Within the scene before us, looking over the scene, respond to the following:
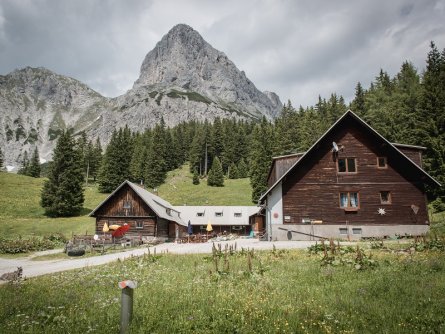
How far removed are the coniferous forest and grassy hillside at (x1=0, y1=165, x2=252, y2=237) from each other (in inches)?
166

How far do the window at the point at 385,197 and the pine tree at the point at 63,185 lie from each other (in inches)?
2133

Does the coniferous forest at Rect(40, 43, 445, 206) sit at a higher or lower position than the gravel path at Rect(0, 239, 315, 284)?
higher

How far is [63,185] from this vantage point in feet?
203

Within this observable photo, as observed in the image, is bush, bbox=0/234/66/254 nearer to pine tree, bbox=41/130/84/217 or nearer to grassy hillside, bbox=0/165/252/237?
grassy hillside, bbox=0/165/252/237

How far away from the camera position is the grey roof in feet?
199

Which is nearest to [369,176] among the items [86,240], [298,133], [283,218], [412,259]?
[283,218]

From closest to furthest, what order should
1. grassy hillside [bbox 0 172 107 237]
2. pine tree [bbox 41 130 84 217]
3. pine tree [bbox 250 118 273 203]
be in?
1. grassy hillside [bbox 0 172 107 237]
2. pine tree [bbox 41 130 84 217]
3. pine tree [bbox 250 118 273 203]

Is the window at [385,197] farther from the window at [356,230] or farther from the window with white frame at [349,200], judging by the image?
the window at [356,230]

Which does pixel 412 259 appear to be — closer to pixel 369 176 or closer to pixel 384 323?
pixel 384 323

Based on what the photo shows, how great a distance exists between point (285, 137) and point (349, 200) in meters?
52.6

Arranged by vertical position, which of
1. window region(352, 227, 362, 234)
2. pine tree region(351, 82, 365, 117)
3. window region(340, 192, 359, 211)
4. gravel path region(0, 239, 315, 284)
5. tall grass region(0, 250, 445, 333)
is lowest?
gravel path region(0, 239, 315, 284)

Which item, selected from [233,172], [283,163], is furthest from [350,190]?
[233,172]

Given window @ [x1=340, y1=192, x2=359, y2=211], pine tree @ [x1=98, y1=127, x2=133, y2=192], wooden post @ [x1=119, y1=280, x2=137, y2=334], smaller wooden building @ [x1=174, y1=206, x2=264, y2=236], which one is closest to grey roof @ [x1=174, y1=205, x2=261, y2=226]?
smaller wooden building @ [x1=174, y1=206, x2=264, y2=236]

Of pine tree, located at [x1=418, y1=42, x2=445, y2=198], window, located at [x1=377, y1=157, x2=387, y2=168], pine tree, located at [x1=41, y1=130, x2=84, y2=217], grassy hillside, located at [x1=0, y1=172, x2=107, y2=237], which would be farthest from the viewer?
pine tree, located at [x1=41, y1=130, x2=84, y2=217]
